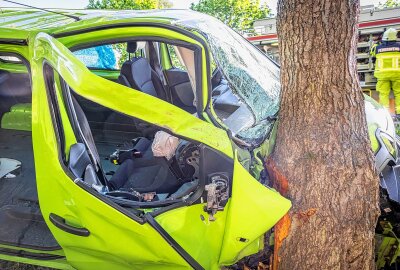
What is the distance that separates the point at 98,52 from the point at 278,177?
2.56m

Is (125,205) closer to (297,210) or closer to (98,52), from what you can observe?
(297,210)

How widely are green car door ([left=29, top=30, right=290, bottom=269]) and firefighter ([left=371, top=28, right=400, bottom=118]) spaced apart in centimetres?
579

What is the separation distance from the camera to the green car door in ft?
5.48

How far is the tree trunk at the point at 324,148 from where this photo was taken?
5.80 feet

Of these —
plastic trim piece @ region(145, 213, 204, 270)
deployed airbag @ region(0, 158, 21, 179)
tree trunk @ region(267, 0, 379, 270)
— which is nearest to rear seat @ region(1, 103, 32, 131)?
deployed airbag @ region(0, 158, 21, 179)

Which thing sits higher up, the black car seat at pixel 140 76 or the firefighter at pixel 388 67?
the black car seat at pixel 140 76

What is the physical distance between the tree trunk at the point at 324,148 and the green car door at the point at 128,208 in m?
0.22

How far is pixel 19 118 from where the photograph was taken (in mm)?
3680

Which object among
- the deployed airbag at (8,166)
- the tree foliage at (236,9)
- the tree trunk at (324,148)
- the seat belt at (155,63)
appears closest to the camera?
the tree trunk at (324,148)

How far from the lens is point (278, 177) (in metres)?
1.89

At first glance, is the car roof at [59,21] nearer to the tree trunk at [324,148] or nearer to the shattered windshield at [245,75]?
the shattered windshield at [245,75]

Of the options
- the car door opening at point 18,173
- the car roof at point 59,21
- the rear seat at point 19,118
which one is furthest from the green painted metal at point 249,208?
the rear seat at point 19,118

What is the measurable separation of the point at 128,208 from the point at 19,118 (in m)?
2.32

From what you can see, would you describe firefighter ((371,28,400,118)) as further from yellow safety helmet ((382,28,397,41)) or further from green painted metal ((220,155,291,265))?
green painted metal ((220,155,291,265))
